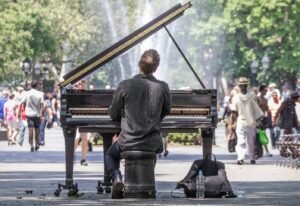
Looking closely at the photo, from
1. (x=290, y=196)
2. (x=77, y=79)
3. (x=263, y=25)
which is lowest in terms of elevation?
(x=290, y=196)

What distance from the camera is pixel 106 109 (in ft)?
65.3

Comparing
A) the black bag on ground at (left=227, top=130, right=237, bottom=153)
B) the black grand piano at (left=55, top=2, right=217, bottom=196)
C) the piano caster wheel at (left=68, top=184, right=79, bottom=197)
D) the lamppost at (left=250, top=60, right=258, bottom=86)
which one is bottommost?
the piano caster wheel at (left=68, top=184, right=79, bottom=197)

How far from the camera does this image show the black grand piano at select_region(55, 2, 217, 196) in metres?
19.7

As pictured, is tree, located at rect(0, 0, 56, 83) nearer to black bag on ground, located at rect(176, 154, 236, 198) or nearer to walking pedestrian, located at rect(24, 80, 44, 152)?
walking pedestrian, located at rect(24, 80, 44, 152)

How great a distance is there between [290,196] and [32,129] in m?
20.7

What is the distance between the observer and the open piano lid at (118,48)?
20.0m

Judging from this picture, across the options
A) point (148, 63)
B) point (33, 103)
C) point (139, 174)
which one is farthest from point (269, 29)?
point (139, 174)

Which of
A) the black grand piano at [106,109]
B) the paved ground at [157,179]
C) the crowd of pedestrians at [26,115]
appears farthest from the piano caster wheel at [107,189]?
the crowd of pedestrians at [26,115]

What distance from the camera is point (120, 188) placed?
17844mm

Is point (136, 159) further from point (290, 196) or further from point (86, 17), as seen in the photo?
point (86, 17)

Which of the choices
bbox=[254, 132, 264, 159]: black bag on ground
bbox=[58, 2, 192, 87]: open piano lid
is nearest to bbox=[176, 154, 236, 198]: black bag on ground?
bbox=[58, 2, 192, 87]: open piano lid

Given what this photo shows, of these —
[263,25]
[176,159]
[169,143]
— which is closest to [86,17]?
[263,25]

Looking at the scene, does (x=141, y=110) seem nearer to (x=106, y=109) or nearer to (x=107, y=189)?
(x=106, y=109)

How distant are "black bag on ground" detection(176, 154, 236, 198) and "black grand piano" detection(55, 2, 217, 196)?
1.51 meters
